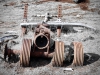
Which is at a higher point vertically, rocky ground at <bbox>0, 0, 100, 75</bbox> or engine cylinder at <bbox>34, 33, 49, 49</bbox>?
engine cylinder at <bbox>34, 33, 49, 49</bbox>

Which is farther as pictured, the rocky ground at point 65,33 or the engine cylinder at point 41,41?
the engine cylinder at point 41,41

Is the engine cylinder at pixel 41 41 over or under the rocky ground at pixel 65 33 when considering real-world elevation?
over

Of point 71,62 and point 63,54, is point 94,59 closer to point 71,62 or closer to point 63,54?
point 71,62

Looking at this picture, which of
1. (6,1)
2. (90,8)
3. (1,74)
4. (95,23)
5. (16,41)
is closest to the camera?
(1,74)

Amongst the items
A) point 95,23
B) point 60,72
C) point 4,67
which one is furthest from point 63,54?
point 95,23

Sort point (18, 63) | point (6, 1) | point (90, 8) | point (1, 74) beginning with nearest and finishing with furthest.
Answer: point (1, 74) < point (18, 63) < point (90, 8) < point (6, 1)

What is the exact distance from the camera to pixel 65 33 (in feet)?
37.9

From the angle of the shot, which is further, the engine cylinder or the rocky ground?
the engine cylinder

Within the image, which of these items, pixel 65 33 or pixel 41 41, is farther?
pixel 65 33

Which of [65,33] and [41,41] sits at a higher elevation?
[41,41]

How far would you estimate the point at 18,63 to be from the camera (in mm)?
8609

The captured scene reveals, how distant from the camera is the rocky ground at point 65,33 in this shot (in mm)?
8188

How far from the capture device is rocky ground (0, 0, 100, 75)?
8188mm

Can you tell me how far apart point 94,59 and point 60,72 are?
65.7 inches
